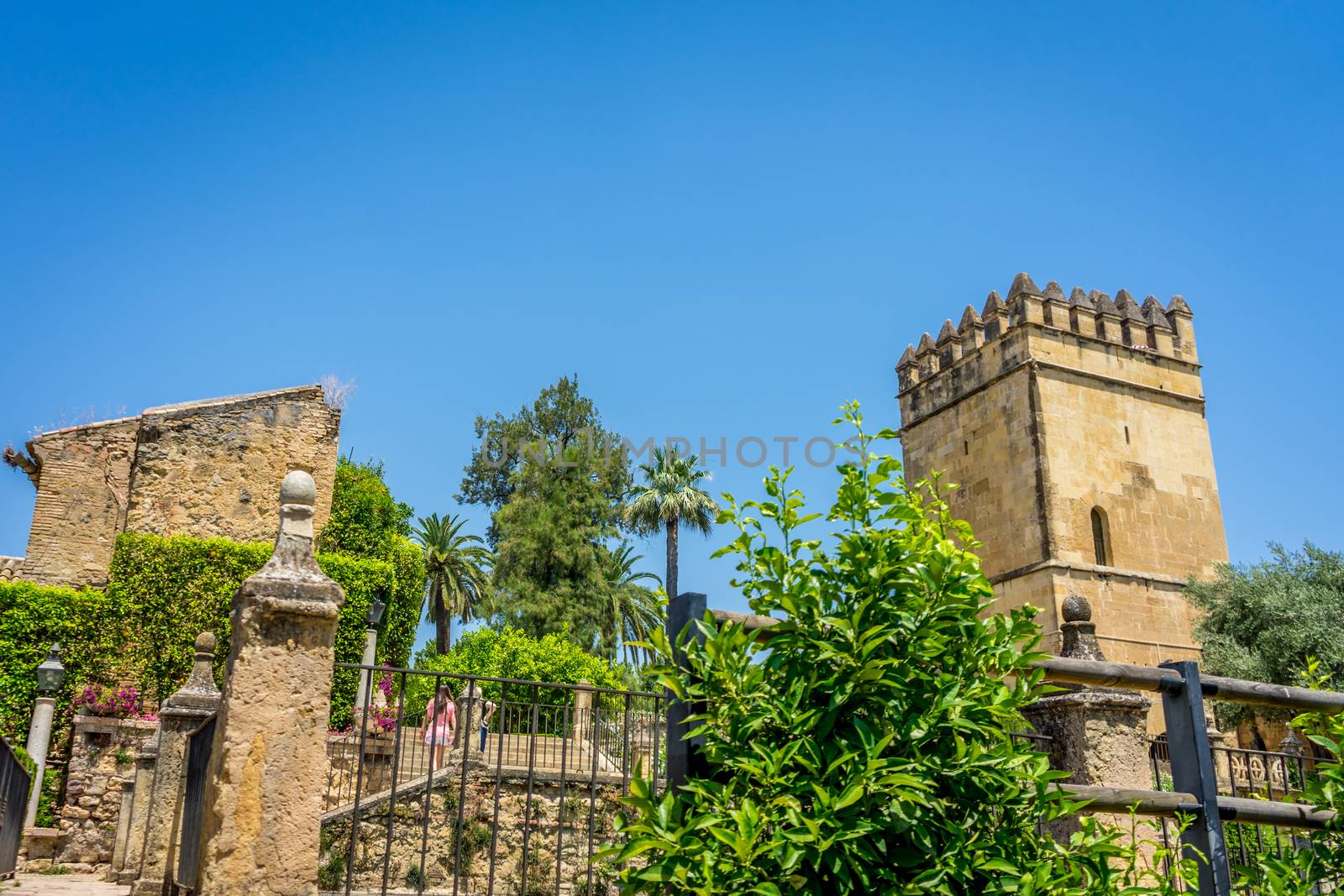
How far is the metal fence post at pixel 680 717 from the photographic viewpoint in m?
2.61

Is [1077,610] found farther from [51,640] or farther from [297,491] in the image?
[51,640]

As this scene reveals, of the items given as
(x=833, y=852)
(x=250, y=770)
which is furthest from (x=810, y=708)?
(x=250, y=770)

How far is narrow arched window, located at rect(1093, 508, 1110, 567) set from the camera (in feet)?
78.6

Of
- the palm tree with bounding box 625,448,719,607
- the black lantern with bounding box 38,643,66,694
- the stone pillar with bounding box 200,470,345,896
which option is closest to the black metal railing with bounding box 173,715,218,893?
the stone pillar with bounding box 200,470,345,896

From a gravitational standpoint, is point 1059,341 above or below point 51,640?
above

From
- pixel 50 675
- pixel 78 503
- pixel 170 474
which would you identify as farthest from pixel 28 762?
pixel 170 474

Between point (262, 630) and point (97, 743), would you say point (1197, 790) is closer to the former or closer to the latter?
point (262, 630)

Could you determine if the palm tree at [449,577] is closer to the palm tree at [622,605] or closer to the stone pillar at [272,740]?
the palm tree at [622,605]

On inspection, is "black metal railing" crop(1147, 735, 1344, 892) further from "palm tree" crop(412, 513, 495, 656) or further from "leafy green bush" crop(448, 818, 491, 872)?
"palm tree" crop(412, 513, 495, 656)

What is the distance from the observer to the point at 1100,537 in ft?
79.3

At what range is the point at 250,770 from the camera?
3.88 meters

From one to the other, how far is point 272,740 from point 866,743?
265 cm

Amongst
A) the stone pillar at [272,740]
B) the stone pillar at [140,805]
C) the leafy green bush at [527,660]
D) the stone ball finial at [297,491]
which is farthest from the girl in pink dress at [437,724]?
the leafy green bush at [527,660]

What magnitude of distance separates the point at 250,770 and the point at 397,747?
554 mm
